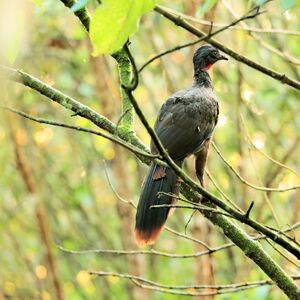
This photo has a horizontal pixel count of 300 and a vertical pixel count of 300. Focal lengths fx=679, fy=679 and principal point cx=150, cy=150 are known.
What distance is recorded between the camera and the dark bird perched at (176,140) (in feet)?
8.18

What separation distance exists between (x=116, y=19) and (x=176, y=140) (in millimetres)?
2101

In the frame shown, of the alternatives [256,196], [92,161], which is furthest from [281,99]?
[92,161]

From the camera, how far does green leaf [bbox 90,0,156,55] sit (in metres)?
0.80

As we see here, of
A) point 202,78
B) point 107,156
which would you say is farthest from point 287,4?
point 107,156

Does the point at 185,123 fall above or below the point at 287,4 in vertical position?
above

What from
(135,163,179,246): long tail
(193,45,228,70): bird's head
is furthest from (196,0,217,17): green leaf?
(193,45,228,70): bird's head

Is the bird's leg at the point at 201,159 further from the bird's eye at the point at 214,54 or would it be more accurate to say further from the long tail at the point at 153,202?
the bird's eye at the point at 214,54

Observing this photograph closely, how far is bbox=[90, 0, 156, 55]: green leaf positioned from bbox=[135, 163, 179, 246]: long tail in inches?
60.2

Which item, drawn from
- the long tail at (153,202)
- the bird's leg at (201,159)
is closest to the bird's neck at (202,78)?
the bird's leg at (201,159)

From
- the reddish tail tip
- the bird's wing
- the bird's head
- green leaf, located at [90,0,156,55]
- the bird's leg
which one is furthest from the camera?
the bird's head

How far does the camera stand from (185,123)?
118 inches

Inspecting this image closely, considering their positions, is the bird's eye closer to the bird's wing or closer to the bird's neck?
the bird's neck

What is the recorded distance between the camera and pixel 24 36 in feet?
1.88

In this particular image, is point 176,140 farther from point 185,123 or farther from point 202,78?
point 202,78
